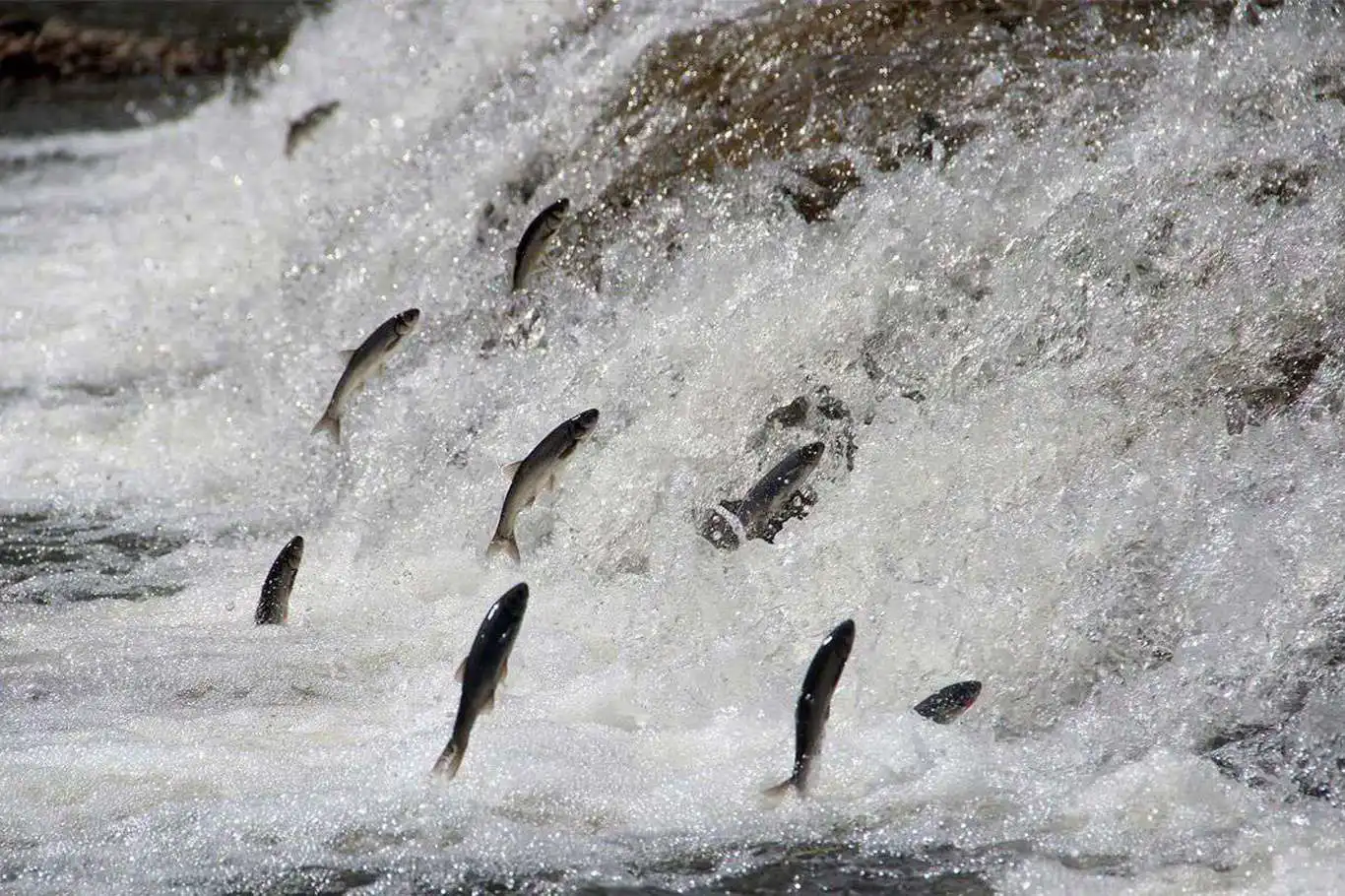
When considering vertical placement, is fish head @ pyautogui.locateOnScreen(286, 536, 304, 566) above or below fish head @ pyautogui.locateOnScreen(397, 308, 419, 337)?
below

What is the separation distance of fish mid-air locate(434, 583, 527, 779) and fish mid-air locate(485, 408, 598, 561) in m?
1.17

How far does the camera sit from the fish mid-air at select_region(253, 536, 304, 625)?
15.4ft

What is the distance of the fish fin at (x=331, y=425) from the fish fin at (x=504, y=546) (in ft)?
3.95

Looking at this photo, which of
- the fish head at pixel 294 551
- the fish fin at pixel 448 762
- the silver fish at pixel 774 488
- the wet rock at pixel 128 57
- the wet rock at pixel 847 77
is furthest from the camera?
the wet rock at pixel 128 57

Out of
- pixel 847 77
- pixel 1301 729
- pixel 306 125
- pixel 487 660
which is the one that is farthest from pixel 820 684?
pixel 306 125

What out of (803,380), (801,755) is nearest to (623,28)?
(803,380)

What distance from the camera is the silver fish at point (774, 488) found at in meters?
4.42

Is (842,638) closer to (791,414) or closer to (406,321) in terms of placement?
(791,414)

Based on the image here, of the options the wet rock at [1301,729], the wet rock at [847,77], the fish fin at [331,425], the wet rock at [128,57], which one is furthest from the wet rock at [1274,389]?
the wet rock at [128,57]

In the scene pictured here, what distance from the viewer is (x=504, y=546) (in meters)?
4.89

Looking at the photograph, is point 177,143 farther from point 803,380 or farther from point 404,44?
point 803,380

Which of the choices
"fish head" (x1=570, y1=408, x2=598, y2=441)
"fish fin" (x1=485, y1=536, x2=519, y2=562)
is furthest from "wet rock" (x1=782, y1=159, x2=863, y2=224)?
"fish fin" (x1=485, y1=536, x2=519, y2=562)

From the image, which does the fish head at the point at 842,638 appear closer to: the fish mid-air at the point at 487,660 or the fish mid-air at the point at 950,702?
the fish mid-air at the point at 950,702

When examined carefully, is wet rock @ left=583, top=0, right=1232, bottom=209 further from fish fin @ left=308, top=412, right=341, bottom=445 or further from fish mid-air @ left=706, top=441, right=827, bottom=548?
fish mid-air @ left=706, top=441, right=827, bottom=548
